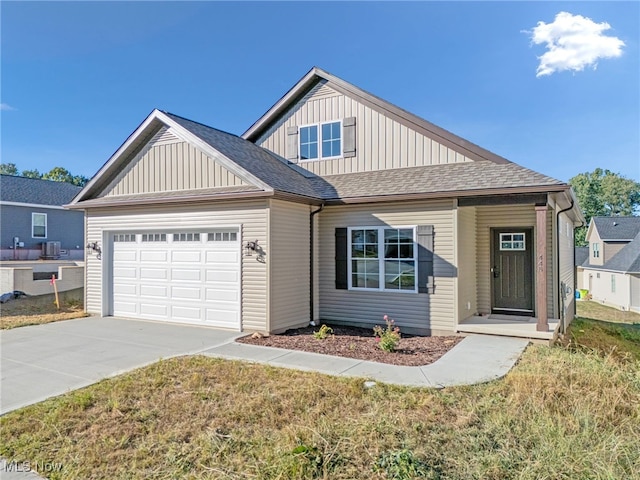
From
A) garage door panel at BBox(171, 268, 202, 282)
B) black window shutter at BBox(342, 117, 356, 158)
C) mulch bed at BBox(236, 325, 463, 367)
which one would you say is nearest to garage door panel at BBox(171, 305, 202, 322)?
garage door panel at BBox(171, 268, 202, 282)

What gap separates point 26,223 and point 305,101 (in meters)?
19.1

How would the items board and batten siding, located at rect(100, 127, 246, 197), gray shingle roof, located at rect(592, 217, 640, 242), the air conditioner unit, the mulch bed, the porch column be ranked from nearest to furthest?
the mulch bed → the porch column → board and batten siding, located at rect(100, 127, 246, 197) → the air conditioner unit → gray shingle roof, located at rect(592, 217, 640, 242)

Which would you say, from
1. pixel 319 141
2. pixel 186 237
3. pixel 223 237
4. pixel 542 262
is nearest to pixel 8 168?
pixel 186 237

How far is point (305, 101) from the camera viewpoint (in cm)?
1141

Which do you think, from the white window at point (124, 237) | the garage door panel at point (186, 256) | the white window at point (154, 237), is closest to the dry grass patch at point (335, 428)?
the garage door panel at point (186, 256)

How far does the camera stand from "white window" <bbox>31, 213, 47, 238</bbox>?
22328 mm

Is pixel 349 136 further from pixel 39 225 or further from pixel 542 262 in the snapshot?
pixel 39 225

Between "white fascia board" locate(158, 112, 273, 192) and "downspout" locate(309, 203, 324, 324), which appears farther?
"downspout" locate(309, 203, 324, 324)

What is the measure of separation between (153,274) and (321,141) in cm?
569

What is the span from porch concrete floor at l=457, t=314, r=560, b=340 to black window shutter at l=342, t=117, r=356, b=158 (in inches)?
201

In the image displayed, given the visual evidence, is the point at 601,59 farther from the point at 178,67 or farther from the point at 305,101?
the point at 178,67

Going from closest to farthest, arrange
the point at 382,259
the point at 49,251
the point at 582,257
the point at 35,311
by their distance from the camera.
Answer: the point at 382,259 → the point at 35,311 → the point at 49,251 → the point at 582,257

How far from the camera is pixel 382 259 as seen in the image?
370 inches

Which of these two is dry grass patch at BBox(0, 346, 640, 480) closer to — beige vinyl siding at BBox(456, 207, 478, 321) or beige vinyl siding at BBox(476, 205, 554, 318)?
beige vinyl siding at BBox(456, 207, 478, 321)
